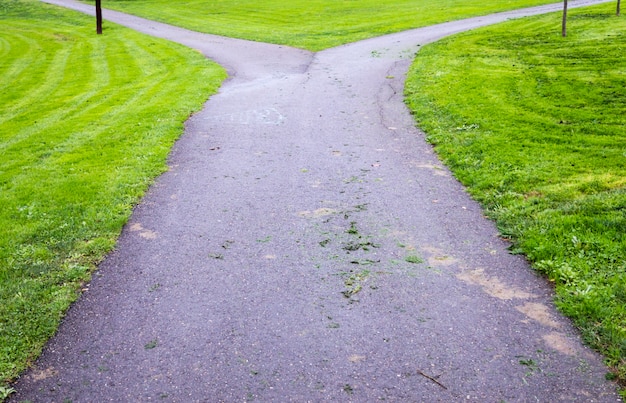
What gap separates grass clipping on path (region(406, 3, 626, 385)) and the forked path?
274 millimetres

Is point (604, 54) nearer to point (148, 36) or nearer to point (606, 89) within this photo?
point (606, 89)

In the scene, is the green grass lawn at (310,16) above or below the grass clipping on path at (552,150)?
above

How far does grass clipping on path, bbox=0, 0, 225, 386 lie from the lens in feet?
16.3

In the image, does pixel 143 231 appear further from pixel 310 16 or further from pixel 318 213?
pixel 310 16

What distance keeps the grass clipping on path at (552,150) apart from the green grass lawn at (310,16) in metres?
8.19

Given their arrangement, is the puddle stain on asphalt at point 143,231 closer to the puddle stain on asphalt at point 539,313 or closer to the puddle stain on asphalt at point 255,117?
the puddle stain on asphalt at point 539,313

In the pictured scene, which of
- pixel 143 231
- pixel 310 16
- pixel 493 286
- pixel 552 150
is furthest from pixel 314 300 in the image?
pixel 310 16

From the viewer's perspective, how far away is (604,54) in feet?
50.5

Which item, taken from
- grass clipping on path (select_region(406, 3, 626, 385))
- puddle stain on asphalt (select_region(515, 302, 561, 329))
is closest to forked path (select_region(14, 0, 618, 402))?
puddle stain on asphalt (select_region(515, 302, 561, 329))

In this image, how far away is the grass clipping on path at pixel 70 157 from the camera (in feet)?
16.3

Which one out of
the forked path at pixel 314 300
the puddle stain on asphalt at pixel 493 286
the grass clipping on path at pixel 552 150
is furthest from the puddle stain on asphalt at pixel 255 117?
the puddle stain on asphalt at pixel 493 286

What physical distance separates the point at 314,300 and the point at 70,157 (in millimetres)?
6188

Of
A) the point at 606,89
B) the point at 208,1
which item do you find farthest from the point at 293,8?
the point at 606,89

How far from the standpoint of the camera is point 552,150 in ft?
27.0
